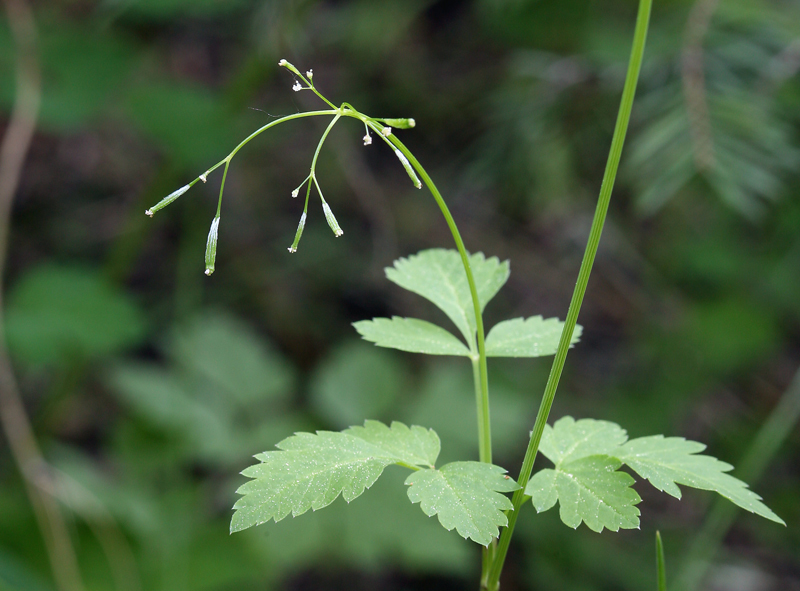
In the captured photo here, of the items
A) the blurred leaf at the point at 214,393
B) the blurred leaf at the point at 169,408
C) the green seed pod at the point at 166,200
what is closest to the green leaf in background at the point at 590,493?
the green seed pod at the point at 166,200

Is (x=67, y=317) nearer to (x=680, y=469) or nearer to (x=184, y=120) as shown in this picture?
(x=184, y=120)

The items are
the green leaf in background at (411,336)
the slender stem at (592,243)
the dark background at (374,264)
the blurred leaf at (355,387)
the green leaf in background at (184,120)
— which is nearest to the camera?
the slender stem at (592,243)

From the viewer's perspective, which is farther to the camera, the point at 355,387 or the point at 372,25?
the point at 372,25

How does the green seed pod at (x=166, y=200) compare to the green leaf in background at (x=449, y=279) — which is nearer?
the green seed pod at (x=166, y=200)

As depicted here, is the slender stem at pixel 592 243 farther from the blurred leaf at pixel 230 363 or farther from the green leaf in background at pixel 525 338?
the blurred leaf at pixel 230 363

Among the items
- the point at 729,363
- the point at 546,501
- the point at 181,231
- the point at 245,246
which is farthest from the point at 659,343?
the point at 546,501

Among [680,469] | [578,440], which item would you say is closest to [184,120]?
[578,440]

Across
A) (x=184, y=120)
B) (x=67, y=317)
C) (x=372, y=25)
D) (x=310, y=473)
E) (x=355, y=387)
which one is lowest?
(x=355, y=387)
